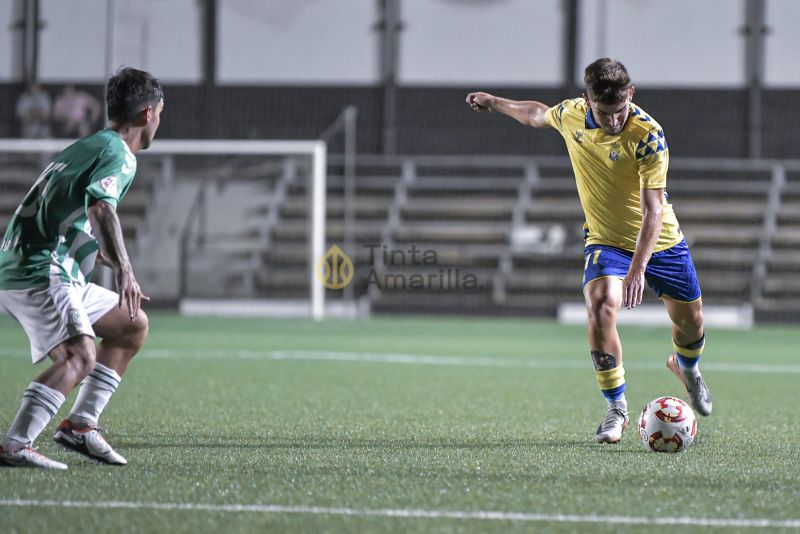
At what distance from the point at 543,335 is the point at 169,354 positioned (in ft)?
17.4

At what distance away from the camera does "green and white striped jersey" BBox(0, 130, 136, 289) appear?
14.9 feet

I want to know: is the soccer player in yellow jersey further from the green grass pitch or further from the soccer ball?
the green grass pitch

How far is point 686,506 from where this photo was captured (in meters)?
4.06

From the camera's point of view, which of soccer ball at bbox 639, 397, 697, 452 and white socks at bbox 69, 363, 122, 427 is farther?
soccer ball at bbox 639, 397, 697, 452

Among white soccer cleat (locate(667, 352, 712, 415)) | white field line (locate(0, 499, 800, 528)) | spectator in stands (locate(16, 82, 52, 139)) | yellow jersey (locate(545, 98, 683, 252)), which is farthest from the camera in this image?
spectator in stands (locate(16, 82, 52, 139))

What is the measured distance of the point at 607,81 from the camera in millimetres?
5582

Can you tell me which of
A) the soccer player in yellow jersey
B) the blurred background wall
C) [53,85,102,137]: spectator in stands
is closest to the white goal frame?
[53,85,102,137]: spectator in stands

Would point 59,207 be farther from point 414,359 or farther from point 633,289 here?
point 414,359

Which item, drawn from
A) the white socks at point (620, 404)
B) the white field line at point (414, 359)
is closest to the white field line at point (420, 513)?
the white socks at point (620, 404)

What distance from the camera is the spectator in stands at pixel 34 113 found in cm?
2109

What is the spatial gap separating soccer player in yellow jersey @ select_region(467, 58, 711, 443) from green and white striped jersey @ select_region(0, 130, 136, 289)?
88.9 inches

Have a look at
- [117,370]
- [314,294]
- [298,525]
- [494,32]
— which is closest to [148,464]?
[117,370]

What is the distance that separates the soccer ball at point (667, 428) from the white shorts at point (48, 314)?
2.52 m

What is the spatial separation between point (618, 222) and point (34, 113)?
665 inches
